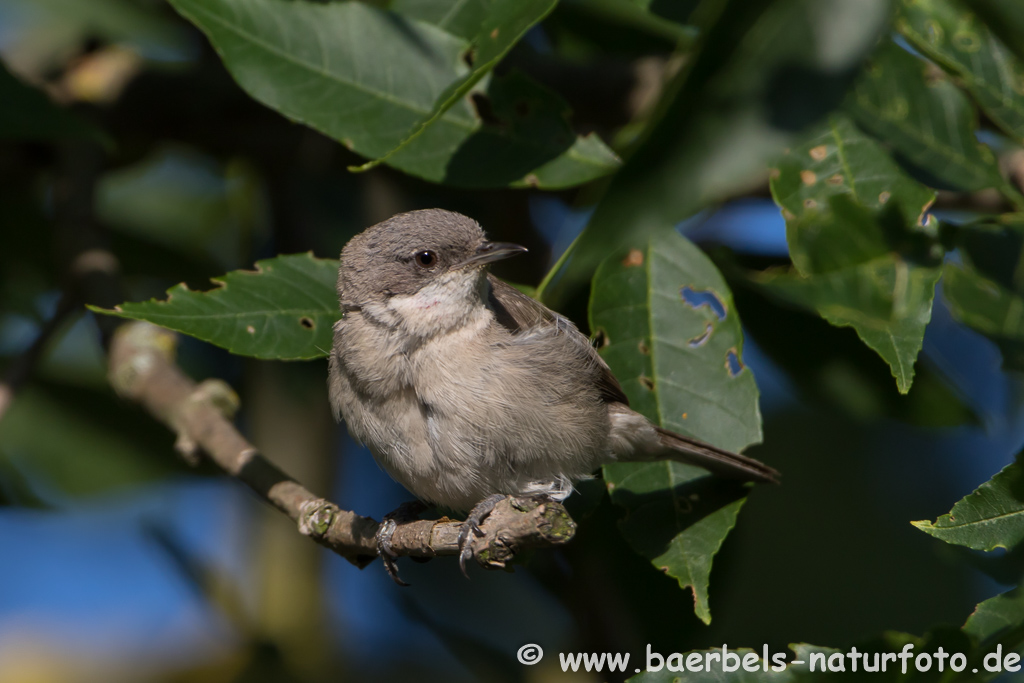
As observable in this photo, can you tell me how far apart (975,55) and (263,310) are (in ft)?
7.95

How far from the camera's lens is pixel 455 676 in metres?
4.38

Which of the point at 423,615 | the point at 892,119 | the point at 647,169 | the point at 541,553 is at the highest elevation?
the point at 647,169

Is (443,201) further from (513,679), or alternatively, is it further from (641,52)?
(513,679)

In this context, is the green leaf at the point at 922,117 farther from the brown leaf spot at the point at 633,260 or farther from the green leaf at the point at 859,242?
the brown leaf spot at the point at 633,260

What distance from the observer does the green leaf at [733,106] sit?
4.55ft

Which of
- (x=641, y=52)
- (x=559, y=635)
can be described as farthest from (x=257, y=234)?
(x=559, y=635)

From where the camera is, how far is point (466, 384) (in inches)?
127

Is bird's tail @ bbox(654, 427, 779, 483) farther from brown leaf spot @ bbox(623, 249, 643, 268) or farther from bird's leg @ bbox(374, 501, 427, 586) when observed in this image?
bird's leg @ bbox(374, 501, 427, 586)

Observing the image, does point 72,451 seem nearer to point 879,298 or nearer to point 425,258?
point 425,258

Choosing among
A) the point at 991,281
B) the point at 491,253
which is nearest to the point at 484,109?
the point at 491,253

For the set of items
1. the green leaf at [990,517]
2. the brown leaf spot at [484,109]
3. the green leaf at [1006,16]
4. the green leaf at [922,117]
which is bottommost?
the brown leaf spot at [484,109]

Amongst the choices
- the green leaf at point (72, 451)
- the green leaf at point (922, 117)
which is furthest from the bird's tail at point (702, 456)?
the green leaf at point (72, 451)

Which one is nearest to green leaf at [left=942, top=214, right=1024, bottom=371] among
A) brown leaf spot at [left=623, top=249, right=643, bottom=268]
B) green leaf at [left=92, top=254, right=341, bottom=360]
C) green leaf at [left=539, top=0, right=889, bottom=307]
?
brown leaf spot at [left=623, top=249, right=643, bottom=268]

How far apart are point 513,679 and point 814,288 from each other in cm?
279
